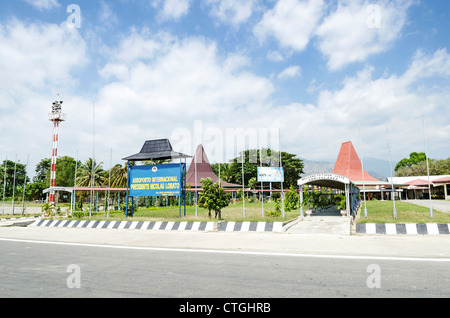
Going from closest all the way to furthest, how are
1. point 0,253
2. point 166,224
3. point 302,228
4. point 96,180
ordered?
point 0,253
point 302,228
point 166,224
point 96,180

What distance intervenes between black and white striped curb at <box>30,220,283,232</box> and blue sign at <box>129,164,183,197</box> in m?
2.95

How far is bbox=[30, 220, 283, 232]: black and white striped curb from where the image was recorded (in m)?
13.5

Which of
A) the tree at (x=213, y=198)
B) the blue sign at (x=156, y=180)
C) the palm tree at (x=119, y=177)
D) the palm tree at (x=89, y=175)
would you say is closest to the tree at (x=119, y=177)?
the palm tree at (x=119, y=177)

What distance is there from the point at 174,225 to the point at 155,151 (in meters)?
7.01

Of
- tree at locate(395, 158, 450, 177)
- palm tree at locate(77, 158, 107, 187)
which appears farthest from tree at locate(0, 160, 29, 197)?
tree at locate(395, 158, 450, 177)

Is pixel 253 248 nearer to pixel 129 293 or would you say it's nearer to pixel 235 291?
pixel 235 291

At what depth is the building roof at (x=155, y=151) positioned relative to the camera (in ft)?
64.7

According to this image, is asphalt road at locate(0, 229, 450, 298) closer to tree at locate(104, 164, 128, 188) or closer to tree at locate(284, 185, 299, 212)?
tree at locate(284, 185, 299, 212)

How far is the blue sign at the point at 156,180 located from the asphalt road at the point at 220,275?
32.9 ft

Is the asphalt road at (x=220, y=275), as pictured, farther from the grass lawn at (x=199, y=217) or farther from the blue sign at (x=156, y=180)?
the blue sign at (x=156, y=180)

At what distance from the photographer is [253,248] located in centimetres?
935
